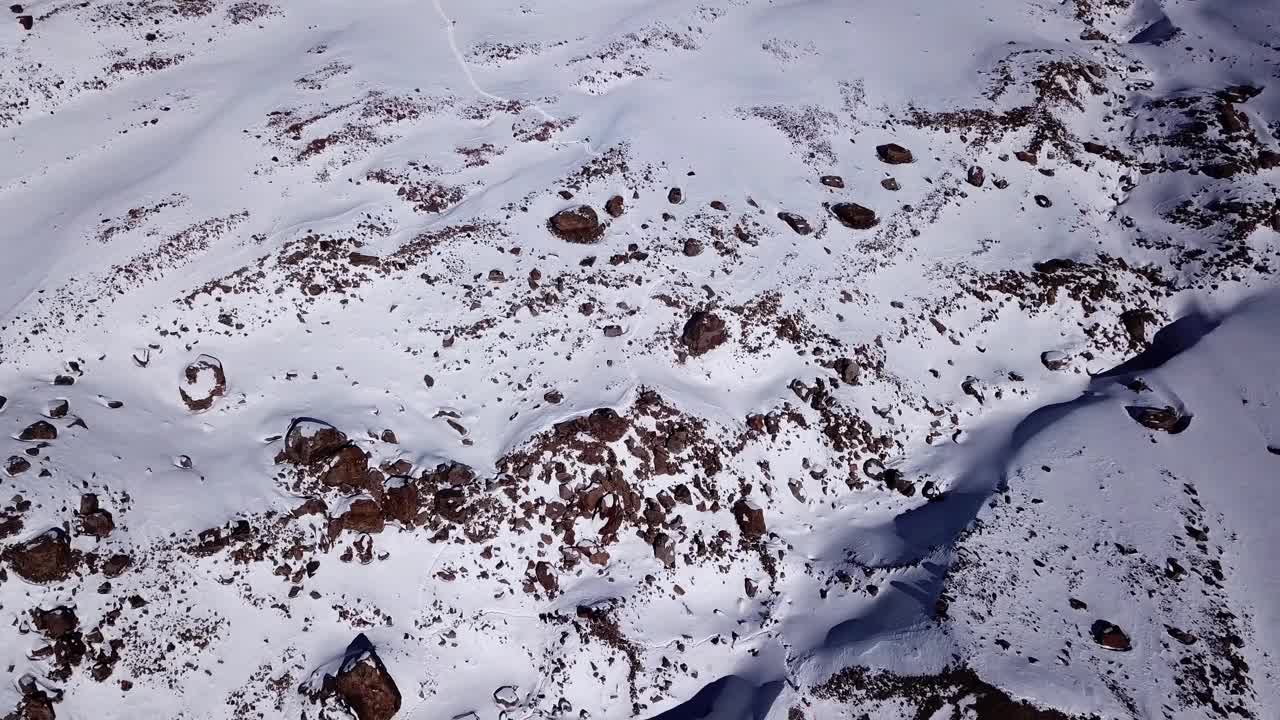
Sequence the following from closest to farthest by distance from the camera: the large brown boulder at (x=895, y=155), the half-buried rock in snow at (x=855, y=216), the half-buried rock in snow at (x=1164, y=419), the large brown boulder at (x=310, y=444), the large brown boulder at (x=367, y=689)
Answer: the large brown boulder at (x=367, y=689), the large brown boulder at (x=310, y=444), the half-buried rock in snow at (x=1164, y=419), the half-buried rock in snow at (x=855, y=216), the large brown boulder at (x=895, y=155)

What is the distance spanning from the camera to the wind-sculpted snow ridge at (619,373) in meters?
12.8

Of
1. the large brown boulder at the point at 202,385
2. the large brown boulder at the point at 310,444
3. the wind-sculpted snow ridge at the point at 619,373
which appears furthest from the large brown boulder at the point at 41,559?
the large brown boulder at the point at 310,444

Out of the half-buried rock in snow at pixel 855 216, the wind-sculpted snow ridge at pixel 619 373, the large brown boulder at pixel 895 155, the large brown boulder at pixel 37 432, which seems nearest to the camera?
the wind-sculpted snow ridge at pixel 619 373

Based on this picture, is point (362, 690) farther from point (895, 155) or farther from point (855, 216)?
point (895, 155)

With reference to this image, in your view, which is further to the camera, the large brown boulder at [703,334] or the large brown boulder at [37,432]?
the large brown boulder at [703,334]

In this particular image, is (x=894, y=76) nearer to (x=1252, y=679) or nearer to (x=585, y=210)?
(x=585, y=210)

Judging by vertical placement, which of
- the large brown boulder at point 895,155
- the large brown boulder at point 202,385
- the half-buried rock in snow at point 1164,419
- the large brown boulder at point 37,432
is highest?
the large brown boulder at point 37,432

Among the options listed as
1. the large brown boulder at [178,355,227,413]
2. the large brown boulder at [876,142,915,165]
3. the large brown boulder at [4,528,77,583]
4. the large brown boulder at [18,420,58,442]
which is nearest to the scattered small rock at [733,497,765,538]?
the large brown boulder at [178,355,227,413]

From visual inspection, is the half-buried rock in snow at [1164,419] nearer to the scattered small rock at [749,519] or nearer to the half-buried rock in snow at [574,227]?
the scattered small rock at [749,519]

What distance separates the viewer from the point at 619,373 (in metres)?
16.1

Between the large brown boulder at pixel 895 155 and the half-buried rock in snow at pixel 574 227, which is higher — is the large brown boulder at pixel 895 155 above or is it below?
below

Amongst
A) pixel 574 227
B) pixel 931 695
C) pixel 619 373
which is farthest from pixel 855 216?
pixel 931 695

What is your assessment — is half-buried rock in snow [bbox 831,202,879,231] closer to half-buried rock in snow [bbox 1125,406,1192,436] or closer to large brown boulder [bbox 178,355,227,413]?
half-buried rock in snow [bbox 1125,406,1192,436]

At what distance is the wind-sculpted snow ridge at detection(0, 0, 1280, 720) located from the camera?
1278 cm
